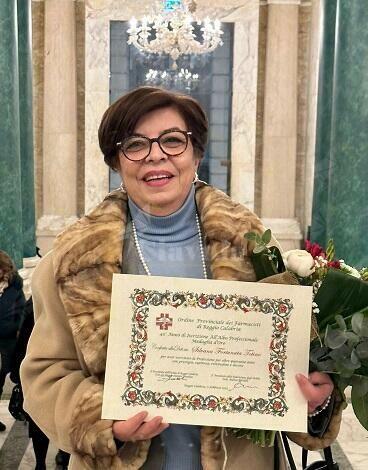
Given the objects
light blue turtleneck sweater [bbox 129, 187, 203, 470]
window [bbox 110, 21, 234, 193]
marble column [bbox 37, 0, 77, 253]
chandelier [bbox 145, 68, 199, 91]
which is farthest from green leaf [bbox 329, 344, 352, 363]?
chandelier [bbox 145, 68, 199, 91]

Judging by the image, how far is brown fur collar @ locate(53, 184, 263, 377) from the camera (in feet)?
5.21

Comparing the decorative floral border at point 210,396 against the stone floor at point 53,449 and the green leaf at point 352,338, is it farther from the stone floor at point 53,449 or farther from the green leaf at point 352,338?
the stone floor at point 53,449

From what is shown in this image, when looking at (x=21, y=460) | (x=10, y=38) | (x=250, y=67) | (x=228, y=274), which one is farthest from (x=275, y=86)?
(x=228, y=274)

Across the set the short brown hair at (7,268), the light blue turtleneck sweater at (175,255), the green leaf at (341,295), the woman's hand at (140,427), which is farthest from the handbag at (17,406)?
the green leaf at (341,295)

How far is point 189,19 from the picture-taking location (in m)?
9.99

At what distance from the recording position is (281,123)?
1115 cm

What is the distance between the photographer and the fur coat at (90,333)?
5.13 ft

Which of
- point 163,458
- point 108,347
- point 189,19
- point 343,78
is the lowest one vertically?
point 163,458

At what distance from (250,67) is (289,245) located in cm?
321

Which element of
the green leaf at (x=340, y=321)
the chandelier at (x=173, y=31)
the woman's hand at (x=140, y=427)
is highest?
the chandelier at (x=173, y=31)

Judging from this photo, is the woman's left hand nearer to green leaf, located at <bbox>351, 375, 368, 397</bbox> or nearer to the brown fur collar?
green leaf, located at <bbox>351, 375, 368, 397</bbox>

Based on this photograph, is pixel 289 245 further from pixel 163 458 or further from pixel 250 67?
pixel 163 458

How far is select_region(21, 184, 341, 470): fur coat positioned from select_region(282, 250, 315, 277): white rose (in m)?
0.12

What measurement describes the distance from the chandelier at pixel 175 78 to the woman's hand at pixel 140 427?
34.6 ft
